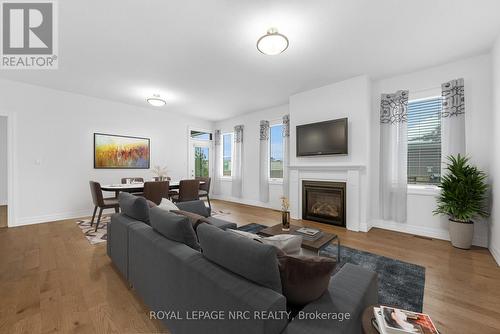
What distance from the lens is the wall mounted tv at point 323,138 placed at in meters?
3.97

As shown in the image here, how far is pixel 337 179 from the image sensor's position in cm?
410

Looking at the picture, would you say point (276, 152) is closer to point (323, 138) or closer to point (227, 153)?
point (323, 138)

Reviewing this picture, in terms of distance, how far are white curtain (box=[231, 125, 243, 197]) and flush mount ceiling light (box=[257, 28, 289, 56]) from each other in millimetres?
4023

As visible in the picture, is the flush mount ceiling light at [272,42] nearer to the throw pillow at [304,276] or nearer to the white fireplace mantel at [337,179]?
the throw pillow at [304,276]

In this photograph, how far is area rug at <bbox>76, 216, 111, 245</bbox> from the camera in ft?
10.6

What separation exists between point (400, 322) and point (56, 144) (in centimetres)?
598

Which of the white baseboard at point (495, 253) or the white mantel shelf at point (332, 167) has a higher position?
the white mantel shelf at point (332, 167)

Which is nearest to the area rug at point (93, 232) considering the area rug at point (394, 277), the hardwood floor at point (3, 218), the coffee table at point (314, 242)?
the hardwood floor at point (3, 218)

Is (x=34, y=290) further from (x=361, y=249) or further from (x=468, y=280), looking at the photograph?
(x=468, y=280)

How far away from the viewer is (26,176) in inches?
160

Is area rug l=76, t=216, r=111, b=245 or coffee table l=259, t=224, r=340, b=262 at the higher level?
coffee table l=259, t=224, r=340, b=262

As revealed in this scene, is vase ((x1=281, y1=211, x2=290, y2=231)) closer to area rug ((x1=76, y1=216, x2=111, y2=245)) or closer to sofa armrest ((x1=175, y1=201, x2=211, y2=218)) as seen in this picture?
sofa armrest ((x1=175, y1=201, x2=211, y2=218))

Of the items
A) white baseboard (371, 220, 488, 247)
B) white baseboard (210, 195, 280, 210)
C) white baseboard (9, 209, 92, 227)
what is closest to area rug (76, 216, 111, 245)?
white baseboard (9, 209, 92, 227)

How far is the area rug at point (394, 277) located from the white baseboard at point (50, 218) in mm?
5130
